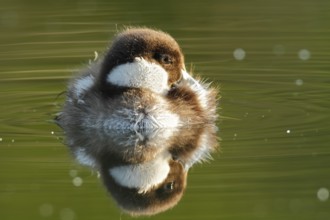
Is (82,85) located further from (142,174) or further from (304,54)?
(304,54)

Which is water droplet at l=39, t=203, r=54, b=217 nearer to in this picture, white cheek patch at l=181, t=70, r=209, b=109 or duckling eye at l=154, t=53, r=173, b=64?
duckling eye at l=154, t=53, r=173, b=64

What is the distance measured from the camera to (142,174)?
29.3 feet

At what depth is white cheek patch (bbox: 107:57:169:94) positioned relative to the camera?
1070 centimetres

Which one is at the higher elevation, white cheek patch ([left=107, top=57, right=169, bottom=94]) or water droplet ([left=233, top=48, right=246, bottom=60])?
white cheek patch ([left=107, top=57, right=169, bottom=94])

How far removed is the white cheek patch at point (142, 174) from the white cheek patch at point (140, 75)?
1520 millimetres

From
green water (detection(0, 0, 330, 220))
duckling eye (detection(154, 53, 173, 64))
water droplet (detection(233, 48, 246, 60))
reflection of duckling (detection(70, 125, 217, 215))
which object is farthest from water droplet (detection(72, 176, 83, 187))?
water droplet (detection(233, 48, 246, 60))

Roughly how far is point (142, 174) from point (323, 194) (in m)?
1.60

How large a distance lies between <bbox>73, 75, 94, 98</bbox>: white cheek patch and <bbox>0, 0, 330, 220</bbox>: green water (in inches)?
16.2

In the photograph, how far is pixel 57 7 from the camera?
1894 centimetres

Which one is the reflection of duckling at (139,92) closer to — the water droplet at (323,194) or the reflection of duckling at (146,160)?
the reflection of duckling at (146,160)

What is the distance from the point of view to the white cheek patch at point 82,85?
11.1 meters

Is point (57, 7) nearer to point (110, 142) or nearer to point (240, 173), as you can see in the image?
point (110, 142)

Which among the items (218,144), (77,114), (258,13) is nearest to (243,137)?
(218,144)

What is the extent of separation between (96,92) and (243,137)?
165 centimetres
